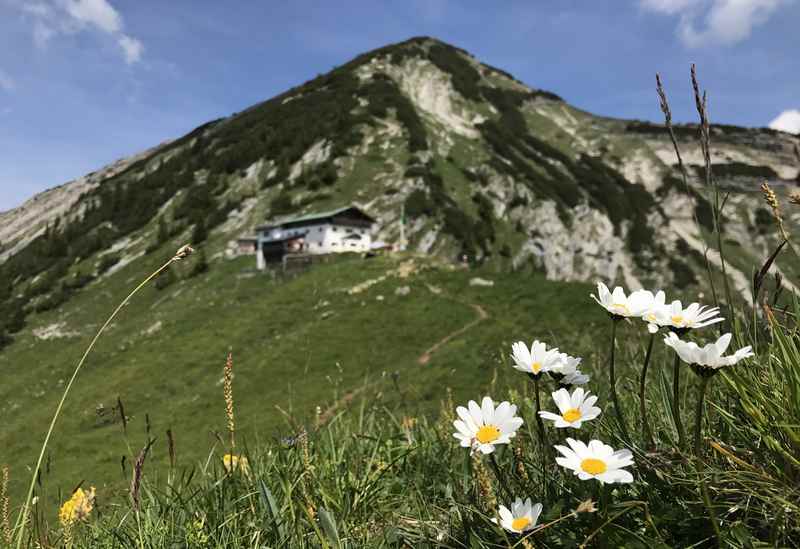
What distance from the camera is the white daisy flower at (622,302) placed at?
5.67 feet

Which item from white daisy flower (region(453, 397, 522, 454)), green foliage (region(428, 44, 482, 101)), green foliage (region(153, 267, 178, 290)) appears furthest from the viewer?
green foliage (region(428, 44, 482, 101))

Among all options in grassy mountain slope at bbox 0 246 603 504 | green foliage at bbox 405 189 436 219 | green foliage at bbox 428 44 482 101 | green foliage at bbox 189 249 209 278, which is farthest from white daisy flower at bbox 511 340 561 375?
green foliage at bbox 428 44 482 101

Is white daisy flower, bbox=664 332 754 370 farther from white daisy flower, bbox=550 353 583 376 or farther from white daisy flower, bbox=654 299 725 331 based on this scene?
white daisy flower, bbox=550 353 583 376

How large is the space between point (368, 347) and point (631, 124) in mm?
187305

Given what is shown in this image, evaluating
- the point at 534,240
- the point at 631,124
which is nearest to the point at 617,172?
the point at 631,124

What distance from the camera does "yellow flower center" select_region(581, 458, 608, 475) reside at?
1339 millimetres

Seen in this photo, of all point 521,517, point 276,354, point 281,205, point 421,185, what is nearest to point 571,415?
point 521,517

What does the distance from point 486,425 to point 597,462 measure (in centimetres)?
43

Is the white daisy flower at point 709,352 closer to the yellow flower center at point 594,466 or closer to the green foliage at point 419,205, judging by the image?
the yellow flower center at point 594,466

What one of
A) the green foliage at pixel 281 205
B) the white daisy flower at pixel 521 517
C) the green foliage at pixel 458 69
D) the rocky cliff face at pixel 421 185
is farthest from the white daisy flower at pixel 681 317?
the green foliage at pixel 458 69

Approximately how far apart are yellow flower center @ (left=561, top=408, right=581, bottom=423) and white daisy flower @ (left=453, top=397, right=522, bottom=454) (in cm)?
16

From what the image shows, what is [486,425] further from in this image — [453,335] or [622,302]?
[453,335]

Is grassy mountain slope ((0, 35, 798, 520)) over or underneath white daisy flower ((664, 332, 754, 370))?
over

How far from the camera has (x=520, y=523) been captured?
1488mm
